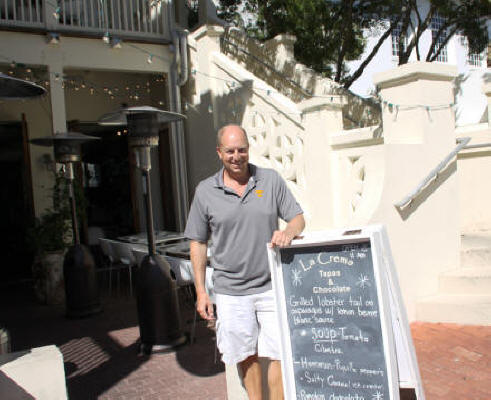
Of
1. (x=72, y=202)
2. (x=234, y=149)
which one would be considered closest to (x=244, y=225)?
(x=234, y=149)

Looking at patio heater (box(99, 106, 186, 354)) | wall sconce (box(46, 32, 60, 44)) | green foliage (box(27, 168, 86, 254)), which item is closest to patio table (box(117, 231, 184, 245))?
green foliage (box(27, 168, 86, 254))

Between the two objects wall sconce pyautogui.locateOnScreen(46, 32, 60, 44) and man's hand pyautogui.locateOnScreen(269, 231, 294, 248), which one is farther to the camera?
wall sconce pyautogui.locateOnScreen(46, 32, 60, 44)

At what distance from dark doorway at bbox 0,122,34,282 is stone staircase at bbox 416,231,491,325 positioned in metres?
8.11

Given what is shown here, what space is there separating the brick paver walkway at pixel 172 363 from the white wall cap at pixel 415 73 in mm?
2547

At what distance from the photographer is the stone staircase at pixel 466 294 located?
4949 millimetres

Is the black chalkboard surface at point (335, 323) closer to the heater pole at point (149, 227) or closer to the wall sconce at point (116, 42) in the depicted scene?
the heater pole at point (149, 227)

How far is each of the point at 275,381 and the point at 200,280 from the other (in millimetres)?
765

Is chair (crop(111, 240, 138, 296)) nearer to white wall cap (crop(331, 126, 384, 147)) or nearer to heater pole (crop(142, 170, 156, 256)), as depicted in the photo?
heater pole (crop(142, 170, 156, 256))

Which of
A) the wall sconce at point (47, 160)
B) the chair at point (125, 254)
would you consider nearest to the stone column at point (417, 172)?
the chair at point (125, 254)

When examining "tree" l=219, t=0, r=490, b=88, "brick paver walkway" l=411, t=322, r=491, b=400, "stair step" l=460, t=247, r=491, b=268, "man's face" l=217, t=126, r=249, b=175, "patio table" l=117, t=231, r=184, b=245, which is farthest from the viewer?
"tree" l=219, t=0, r=490, b=88

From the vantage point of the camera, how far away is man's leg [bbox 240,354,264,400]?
3.04m

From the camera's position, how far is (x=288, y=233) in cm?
284

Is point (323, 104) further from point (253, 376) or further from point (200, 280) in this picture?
point (253, 376)

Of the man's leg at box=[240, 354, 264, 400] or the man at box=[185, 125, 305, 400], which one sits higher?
the man at box=[185, 125, 305, 400]
